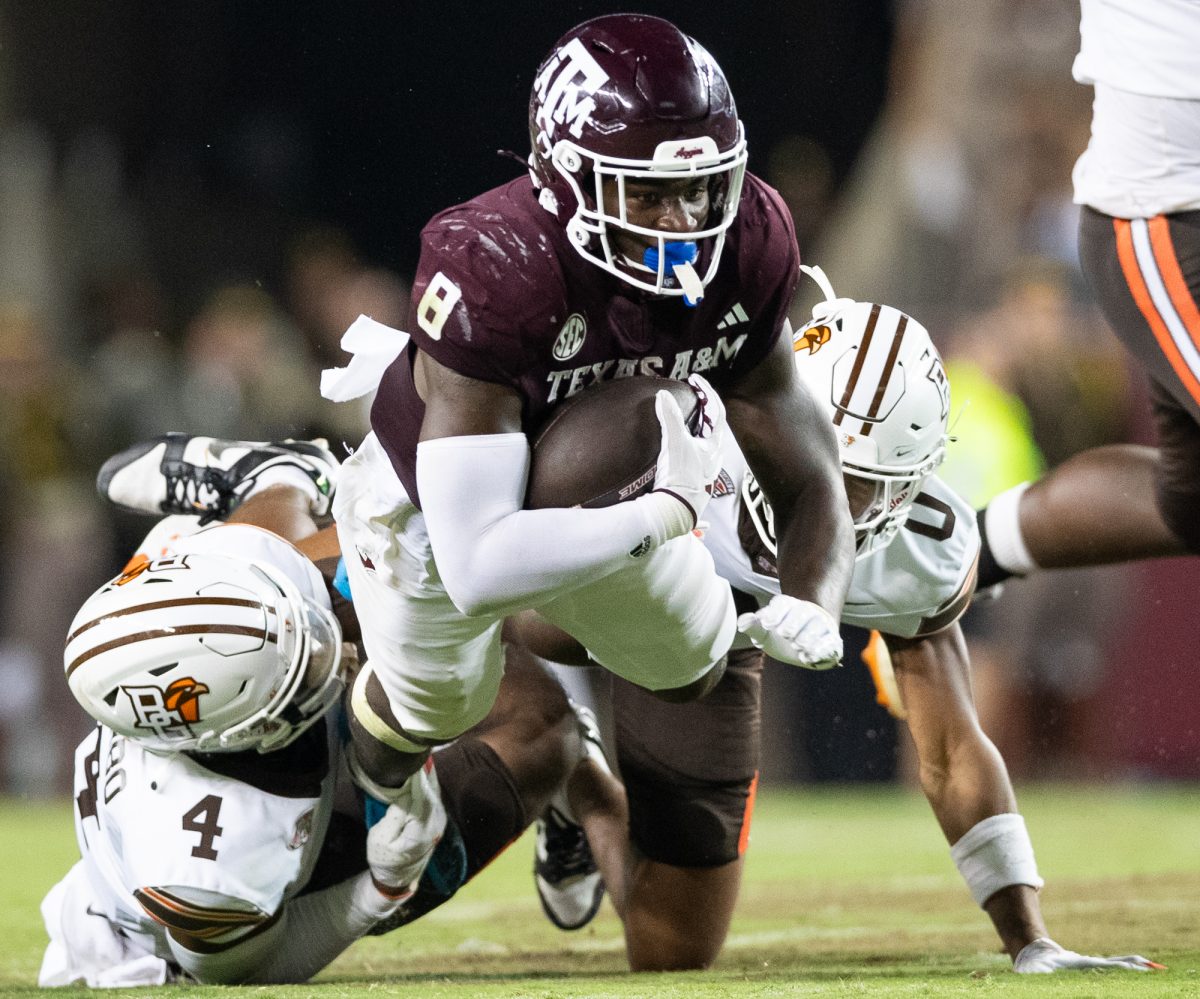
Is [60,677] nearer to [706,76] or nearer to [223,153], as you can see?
[223,153]

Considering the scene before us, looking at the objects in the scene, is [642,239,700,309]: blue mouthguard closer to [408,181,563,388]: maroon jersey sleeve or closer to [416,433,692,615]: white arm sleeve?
[408,181,563,388]: maroon jersey sleeve

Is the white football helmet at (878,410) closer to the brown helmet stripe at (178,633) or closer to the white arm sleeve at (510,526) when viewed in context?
the white arm sleeve at (510,526)

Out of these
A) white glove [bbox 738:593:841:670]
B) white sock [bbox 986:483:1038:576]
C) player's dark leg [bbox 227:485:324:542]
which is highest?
white glove [bbox 738:593:841:670]

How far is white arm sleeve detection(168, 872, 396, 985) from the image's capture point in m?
3.42

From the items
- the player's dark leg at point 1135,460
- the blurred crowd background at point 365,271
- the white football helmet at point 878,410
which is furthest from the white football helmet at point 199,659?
the blurred crowd background at point 365,271

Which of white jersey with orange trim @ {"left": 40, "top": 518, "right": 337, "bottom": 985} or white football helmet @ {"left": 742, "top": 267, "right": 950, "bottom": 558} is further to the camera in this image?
white football helmet @ {"left": 742, "top": 267, "right": 950, "bottom": 558}

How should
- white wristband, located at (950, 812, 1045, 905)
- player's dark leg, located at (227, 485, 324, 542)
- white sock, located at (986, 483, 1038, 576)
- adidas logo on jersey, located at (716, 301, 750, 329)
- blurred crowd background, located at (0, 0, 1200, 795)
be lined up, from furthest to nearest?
blurred crowd background, located at (0, 0, 1200, 795) → white sock, located at (986, 483, 1038, 576) → player's dark leg, located at (227, 485, 324, 542) → white wristband, located at (950, 812, 1045, 905) → adidas logo on jersey, located at (716, 301, 750, 329)

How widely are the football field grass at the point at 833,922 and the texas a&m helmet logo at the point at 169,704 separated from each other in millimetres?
449

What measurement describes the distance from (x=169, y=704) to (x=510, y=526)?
0.79m

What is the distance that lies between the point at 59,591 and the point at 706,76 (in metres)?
5.66

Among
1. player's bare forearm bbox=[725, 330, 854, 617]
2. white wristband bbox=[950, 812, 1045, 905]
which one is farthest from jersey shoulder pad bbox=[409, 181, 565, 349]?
white wristband bbox=[950, 812, 1045, 905]

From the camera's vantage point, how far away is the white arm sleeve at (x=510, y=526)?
2.85 metres

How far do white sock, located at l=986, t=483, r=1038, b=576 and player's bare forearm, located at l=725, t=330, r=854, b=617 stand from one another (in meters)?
1.31

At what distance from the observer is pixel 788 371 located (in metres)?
3.21
